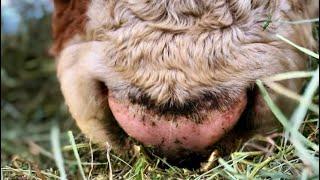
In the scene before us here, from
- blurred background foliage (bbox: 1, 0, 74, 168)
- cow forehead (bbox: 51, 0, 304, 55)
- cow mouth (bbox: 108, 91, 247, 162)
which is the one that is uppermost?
cow forehead (bbox: 51, 0, 304, 55)

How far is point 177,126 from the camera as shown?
2211 mm

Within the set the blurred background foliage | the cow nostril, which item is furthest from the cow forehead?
the blurred background foliage

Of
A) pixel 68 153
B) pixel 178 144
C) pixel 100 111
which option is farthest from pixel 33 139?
pixel 178 144

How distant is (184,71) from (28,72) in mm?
2368

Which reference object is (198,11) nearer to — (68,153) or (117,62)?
(117,62)

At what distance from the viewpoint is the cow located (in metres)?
2.21

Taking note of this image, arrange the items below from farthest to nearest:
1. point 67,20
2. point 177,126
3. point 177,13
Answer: point 67,20 < point 177,13 < point 177,126

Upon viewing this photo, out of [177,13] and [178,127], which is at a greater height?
[177,13]

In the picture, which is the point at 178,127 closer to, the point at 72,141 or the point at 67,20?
the point at 72,141

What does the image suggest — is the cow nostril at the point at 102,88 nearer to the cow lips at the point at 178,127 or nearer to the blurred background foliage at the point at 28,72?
the cow lips at the point at 178,127

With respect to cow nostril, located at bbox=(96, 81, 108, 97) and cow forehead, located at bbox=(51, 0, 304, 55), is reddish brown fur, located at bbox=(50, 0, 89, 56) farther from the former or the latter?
cow nostril, located at bbox=(96, 81, 108, 97)

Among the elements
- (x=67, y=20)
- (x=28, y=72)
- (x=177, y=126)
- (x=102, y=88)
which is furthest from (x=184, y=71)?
(x=28, y=72)

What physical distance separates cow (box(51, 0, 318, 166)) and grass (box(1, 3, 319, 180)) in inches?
2.6

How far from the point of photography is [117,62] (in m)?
2.33
